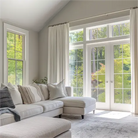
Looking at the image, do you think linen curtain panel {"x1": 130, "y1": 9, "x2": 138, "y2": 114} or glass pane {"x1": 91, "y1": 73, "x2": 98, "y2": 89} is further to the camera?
glass pane {"x1": 91, "y1": 73, "x2": 98, "y2": 89}

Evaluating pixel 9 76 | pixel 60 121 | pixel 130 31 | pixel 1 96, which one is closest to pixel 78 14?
pixel 130 31

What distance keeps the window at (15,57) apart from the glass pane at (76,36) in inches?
67.1

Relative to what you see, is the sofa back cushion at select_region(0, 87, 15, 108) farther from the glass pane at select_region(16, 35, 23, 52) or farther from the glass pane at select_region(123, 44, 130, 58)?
the glass pane at select_region(123, 44, 130, 58)

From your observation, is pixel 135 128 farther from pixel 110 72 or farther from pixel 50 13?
pixel 50 13

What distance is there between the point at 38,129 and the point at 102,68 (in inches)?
149

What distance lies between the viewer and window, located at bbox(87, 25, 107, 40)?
5485 millimetres

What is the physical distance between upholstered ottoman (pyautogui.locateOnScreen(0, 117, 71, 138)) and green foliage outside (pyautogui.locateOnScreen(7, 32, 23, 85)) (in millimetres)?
3519

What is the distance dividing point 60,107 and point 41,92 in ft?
2.23

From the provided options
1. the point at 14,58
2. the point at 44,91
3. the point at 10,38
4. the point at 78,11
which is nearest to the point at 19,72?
the point at 14,58

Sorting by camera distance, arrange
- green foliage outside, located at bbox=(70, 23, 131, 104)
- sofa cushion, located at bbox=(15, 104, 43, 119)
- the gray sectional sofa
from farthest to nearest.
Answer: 1. green foliage outside, located at bbox=(70, 23, 131, 104)
2. the gray sectional sofa
3. sofa cushion, located at bbox=(15, 104, 43, 119)

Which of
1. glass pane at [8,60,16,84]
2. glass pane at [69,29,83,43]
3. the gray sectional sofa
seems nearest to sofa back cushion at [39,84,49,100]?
the gray sectional sofa

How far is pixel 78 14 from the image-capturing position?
5.77 meters

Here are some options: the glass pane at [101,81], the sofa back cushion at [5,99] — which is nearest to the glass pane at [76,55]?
the glass pane at [101,81]

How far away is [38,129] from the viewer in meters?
2.03
